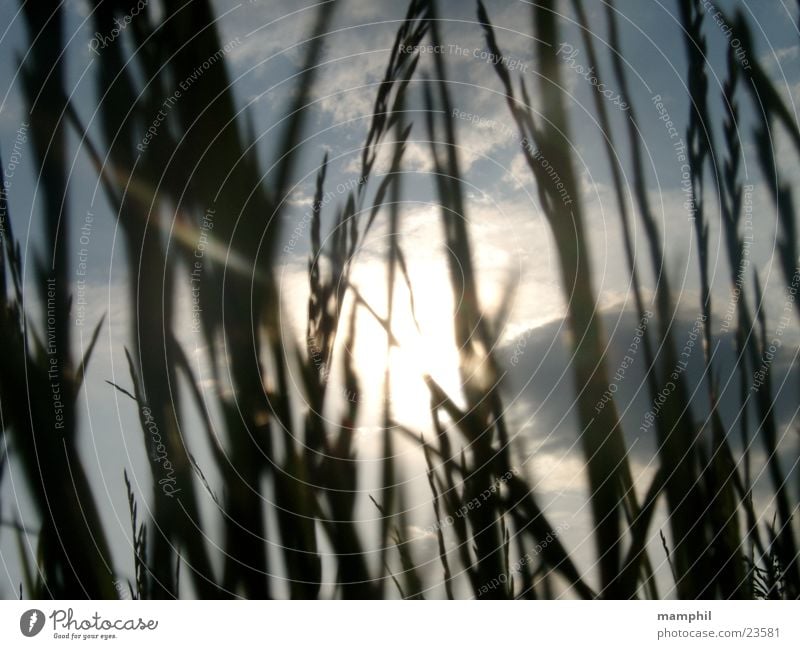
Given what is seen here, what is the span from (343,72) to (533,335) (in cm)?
43

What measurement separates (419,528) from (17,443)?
523 millimetres

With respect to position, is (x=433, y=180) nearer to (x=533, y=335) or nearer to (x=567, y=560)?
(x=533, y=335)

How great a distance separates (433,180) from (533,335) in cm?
24

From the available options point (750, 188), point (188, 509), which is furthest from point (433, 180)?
point (188, 509)

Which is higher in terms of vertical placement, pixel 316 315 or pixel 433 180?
pixel 433 180

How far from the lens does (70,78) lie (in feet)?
2.89

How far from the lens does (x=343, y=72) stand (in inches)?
34.8

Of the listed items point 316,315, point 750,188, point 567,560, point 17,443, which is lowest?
point 567,560

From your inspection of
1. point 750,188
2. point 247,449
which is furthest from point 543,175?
point 247,449

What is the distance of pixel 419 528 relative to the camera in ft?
2.77

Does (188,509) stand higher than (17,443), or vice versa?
(17,443)

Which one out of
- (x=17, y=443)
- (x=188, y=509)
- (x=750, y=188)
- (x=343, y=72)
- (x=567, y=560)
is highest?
(x=343, y=72)
